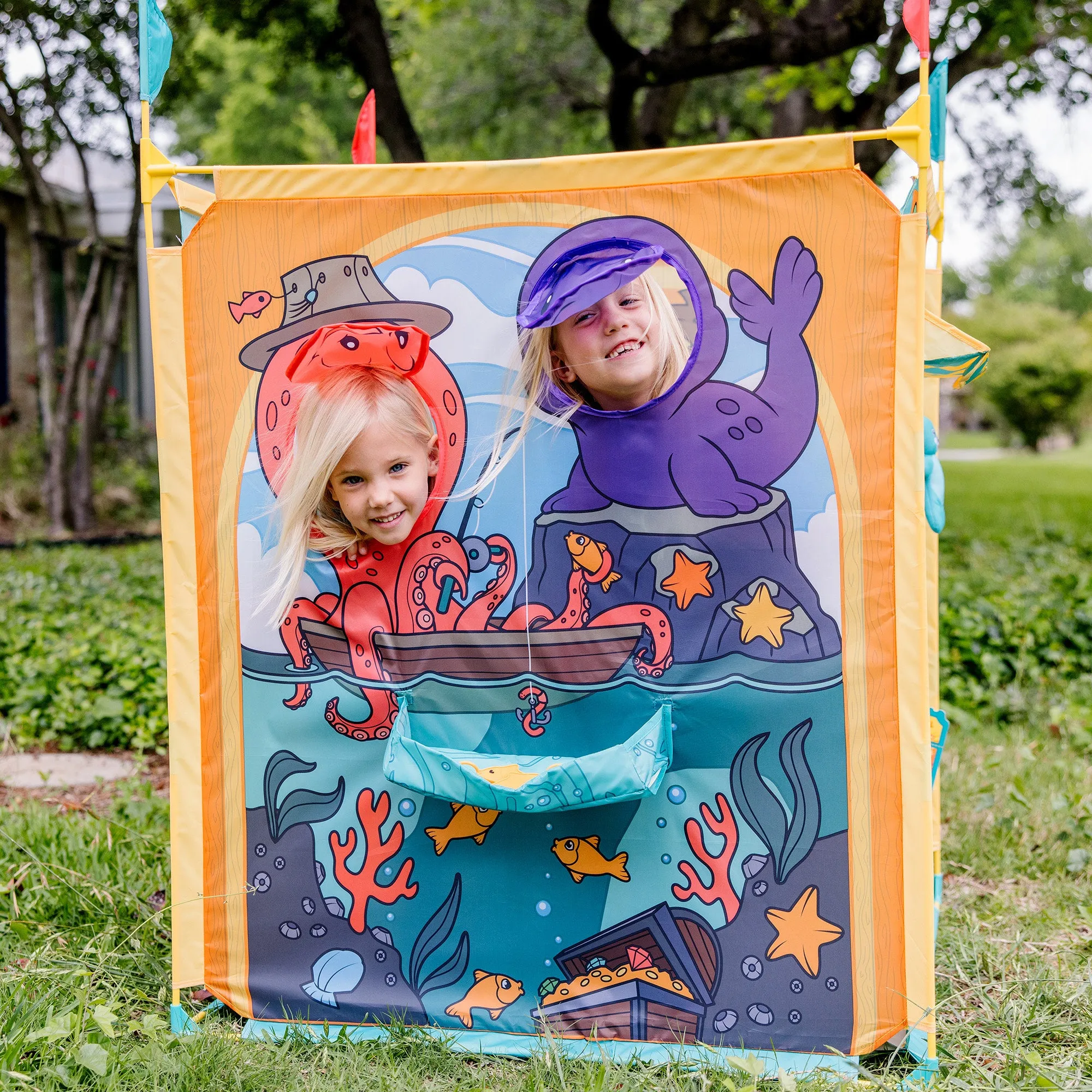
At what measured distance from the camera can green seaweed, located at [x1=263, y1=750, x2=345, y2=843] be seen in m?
2.30

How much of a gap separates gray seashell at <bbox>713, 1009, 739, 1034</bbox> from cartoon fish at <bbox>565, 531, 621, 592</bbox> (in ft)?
3.09

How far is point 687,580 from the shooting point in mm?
2168

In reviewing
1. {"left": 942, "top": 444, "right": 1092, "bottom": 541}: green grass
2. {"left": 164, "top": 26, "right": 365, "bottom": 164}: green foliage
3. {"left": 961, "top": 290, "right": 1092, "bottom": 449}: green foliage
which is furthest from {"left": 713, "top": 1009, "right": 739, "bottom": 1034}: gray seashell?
{"left": 961, "top": 290, "right": 1092, "bottom": 449}: green foliage

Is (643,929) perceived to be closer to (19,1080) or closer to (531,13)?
(19,1080)

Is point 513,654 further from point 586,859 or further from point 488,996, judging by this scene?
point 488,996

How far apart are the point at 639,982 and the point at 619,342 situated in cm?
139

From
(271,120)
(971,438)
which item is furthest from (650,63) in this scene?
(971,438)

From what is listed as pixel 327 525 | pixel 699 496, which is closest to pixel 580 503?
pixel 699 496

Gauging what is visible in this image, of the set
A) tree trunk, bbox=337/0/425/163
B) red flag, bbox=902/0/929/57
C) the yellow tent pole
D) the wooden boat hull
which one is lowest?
the wooden boat hull

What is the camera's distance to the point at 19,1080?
1.97 m

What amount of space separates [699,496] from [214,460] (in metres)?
1.10

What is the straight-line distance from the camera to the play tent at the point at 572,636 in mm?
2088

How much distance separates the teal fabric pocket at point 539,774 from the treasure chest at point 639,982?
12.5 inches

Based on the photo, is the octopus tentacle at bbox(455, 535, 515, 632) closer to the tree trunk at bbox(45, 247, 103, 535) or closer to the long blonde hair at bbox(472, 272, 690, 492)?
the long blonde hair at bbox(472, 272, 690, 492)
